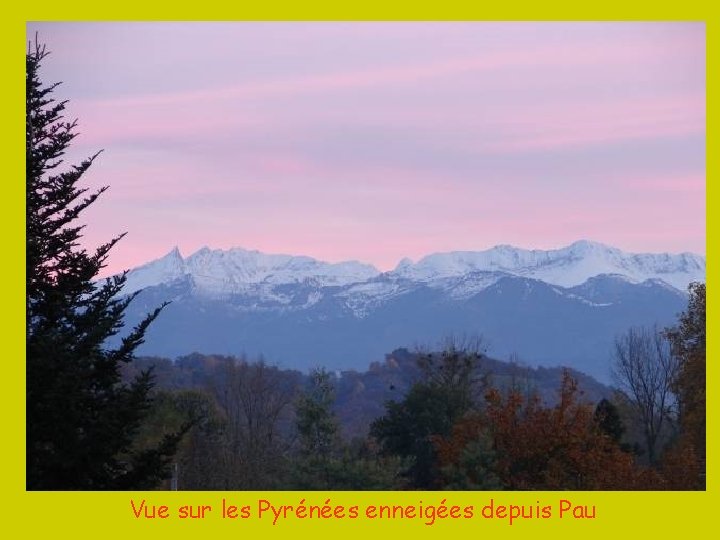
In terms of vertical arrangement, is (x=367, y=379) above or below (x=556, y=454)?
below

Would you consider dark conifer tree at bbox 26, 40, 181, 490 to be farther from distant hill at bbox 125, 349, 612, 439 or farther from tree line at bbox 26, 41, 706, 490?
distant hill at bbox 125, 349, 612, 439

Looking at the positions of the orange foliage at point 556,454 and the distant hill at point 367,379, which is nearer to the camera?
the orange foliage at point 556,454

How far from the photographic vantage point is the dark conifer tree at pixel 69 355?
51.8ft

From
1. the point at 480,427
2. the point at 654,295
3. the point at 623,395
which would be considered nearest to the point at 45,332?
the point at 480,427

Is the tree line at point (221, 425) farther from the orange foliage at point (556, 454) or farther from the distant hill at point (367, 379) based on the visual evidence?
the distant hill at point (367, 379)

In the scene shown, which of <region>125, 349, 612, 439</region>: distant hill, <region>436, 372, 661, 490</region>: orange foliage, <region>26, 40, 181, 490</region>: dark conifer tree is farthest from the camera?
<region>125, 349, 612, 439</region>: distant hill

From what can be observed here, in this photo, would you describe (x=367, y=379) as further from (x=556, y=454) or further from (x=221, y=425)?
(x=556, y=454)

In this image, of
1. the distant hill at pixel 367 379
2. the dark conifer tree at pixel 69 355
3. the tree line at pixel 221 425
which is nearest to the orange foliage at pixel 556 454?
the tree line at pixel 221 425

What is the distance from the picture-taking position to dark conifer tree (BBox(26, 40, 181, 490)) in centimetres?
1579

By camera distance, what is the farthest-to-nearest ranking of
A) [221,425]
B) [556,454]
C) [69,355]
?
[221,425]
[556,454]
[69,355]

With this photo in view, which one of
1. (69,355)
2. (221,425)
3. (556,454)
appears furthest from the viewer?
(221,425)

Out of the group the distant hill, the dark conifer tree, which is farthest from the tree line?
the distant hill

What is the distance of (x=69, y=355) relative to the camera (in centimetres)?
1580

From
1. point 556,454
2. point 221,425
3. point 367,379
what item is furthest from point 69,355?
point 367,379
